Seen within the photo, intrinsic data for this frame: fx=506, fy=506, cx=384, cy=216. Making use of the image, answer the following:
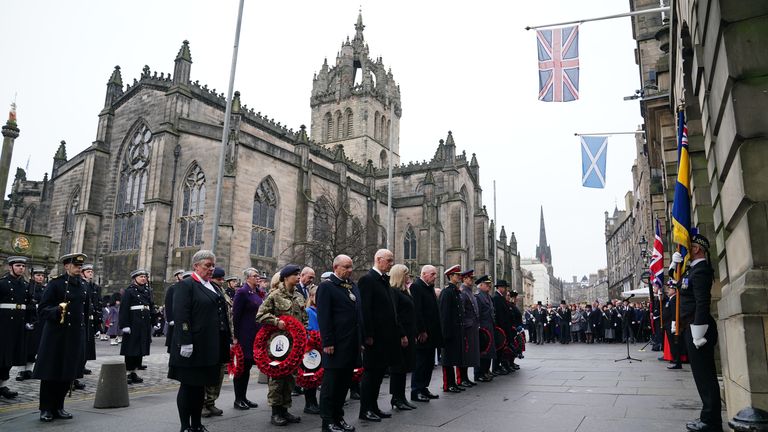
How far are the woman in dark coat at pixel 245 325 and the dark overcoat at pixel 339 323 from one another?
2.05m

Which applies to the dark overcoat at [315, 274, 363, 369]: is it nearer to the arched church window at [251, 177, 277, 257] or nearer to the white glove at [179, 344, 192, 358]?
the white glove at [179, 344, 192, 358]

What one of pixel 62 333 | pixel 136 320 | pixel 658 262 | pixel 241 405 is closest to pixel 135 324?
pixel 136 320

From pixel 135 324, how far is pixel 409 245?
36683 mm

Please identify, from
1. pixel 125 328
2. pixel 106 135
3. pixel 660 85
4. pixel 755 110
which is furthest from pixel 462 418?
pixel 106 135

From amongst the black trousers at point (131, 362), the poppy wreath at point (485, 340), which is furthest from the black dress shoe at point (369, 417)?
the black trousers at point (131, 362)

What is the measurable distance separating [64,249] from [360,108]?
109 feet

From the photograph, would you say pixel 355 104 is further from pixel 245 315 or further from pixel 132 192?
pixel 245 315

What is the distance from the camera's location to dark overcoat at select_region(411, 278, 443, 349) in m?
8.05

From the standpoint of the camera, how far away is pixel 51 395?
6297 millimetres

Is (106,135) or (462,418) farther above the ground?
(106,135)

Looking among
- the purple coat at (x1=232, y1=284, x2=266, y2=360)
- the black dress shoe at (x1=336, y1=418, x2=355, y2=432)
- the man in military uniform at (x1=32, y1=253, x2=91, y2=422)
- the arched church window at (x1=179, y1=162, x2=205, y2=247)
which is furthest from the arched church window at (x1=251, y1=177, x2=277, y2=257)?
the black dress shoe at (x1=336, y1=418, x2=355, y2=432)

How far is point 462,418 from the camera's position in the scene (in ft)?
20.1

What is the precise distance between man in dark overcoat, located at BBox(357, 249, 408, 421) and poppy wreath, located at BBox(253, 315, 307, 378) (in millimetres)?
881

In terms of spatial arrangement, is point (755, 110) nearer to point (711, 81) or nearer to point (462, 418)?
A: point (711, 81)
